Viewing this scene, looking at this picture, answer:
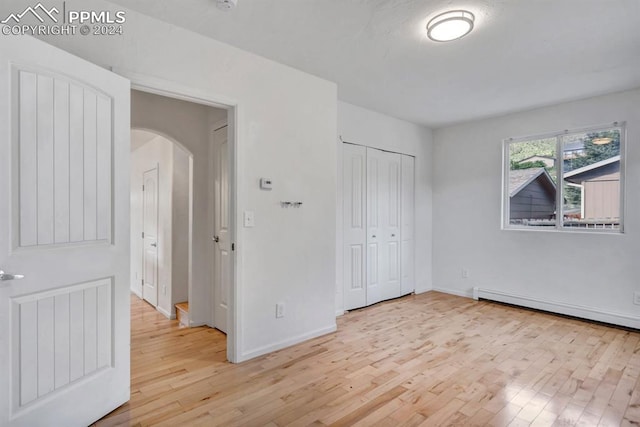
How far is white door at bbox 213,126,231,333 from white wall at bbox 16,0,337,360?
71 centimetres

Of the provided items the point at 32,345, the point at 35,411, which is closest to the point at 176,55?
the point at 32,345

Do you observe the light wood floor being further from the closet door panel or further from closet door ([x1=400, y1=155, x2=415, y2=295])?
closet door ([x1=400, y1=155, x2=415, y2=295])

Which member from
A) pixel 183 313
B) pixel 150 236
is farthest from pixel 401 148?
pixel 150 236

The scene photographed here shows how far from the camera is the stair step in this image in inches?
142

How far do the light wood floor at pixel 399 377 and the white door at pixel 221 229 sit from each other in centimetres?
25

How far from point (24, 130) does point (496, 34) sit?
117 inches

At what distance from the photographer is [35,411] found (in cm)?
165

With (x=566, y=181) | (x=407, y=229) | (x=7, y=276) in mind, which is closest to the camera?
(x=7, y=276)

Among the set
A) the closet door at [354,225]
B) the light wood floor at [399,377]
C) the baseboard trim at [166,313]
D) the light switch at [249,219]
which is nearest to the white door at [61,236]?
the light wood floor at [399,377]

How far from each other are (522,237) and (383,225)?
69.8 inches

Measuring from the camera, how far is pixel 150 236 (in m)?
4.45

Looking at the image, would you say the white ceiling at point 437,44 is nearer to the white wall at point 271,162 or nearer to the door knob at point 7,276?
the white wall at point 271,162

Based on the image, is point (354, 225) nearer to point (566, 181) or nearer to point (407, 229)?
point (407, 229)

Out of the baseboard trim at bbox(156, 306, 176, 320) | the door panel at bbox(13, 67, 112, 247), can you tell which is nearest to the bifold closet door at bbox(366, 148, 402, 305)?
the baseboard trim at bbox(156, 306, 176, 320)
